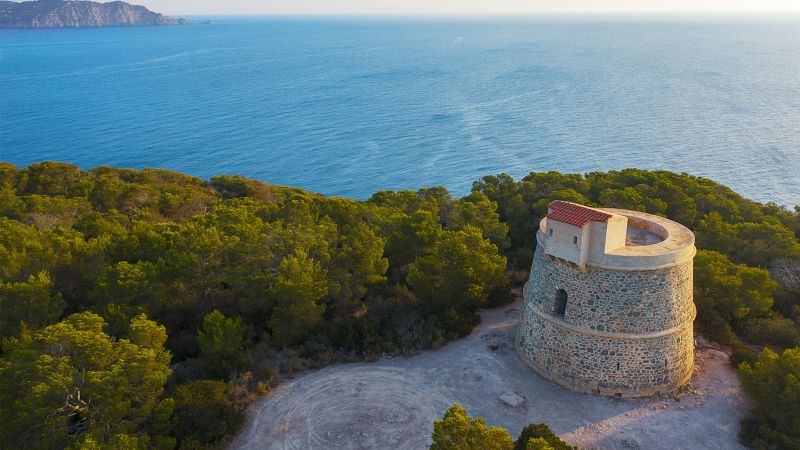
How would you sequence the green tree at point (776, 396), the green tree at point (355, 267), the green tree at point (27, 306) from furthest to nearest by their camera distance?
the green tree at point (355, 267), the green tree at point (27, 306), the green tree at point (776, 396)

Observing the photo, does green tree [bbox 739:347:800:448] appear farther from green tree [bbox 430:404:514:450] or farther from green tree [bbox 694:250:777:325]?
green tree [bbox 430:404:514:450]

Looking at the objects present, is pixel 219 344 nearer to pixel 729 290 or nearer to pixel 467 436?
pixel 467 436

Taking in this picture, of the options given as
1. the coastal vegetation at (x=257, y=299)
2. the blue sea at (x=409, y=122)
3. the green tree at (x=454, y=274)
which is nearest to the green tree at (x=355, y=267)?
the coastal vegetation at (x=257, y=299)

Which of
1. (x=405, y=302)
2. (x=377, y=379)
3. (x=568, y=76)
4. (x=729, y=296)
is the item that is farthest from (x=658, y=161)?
(x=568, y=76)

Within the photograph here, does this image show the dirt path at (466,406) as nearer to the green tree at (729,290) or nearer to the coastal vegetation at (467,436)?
the green tree at (729,290)

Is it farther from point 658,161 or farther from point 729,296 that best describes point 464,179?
point 729,296

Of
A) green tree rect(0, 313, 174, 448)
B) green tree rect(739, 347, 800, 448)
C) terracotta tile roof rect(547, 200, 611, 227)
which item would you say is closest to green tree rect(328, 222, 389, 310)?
green tree rect(0, 313, 174, 448)
